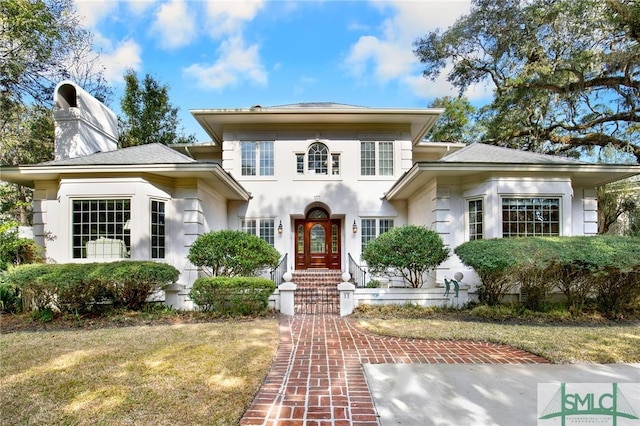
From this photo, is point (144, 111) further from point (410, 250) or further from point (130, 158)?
point (410, 250)

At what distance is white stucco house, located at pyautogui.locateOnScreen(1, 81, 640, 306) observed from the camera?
27.6 feet

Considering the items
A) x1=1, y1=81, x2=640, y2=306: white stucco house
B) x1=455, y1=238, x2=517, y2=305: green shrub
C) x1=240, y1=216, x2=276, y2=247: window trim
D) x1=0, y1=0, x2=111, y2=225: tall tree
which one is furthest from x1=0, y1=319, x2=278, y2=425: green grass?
x1=0, y1=0, x2=111, y2=225: tall tree

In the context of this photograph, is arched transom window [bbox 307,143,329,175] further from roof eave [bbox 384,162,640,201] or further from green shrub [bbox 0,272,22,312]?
green shrub [bbox 0,272,22,312]

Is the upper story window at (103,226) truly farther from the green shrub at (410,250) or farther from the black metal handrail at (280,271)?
the green shrub at (410,250)

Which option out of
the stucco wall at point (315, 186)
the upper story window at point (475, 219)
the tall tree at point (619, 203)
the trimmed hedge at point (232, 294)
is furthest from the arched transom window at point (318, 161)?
the tall tree at point (619, 203)

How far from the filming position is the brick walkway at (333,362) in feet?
10.4

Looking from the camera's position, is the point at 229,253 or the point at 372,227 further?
the point at 372,227

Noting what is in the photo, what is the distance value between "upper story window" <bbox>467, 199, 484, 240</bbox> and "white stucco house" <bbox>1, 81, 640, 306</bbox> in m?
0.03

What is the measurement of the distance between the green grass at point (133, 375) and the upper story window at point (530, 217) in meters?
6.61

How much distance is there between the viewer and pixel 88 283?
7211 millimetres

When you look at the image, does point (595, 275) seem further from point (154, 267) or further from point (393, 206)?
point (154, 267)

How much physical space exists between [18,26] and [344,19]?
9.52 meters

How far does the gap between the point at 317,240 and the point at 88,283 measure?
7.44 metres

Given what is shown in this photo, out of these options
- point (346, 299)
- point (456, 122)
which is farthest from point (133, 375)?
point (456, 122)
